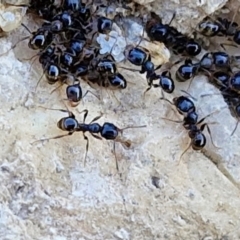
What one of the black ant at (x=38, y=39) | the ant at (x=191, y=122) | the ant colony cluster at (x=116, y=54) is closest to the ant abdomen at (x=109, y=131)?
the ant colony cluster at (x=116, y=54)

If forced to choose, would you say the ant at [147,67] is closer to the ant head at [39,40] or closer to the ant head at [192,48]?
the ant head at [192,48]

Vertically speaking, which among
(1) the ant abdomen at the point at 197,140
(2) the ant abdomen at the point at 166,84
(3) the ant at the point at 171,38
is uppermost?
(3) the ant at the point at 171,38

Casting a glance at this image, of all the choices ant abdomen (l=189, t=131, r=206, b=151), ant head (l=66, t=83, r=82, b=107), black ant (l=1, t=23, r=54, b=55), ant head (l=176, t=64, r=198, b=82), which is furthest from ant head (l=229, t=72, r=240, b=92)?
black ant (l=1, t=23, r=54, b=55)

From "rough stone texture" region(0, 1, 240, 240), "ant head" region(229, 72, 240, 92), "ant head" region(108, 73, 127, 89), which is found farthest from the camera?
"ant head" region(229, 72, 240, 92)

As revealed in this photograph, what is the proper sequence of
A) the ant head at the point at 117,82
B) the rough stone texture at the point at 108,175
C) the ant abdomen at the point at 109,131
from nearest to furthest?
the rough stone texture at the point at 108,175, the ant abdomen at the point at 109,131, the ant head at the point at 117,82

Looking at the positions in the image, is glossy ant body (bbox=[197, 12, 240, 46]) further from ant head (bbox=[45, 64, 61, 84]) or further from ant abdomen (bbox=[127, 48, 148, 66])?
ant head (bbox=[45, 64, 61, 84])

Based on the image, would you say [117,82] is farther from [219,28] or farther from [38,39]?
[219,28]

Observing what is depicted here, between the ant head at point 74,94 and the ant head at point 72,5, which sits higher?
the ant head at point 72,5
